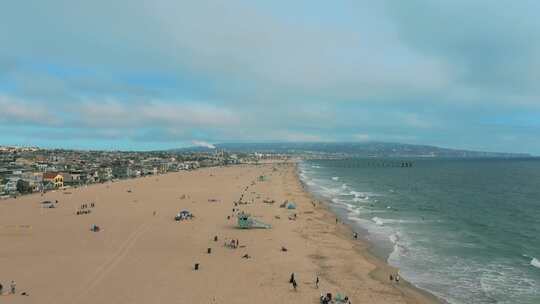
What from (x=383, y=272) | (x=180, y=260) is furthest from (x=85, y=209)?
(x=383, y=272)

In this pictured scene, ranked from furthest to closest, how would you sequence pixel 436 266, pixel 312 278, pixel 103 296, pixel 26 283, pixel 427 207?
pixel 427 207 → pixel 436 266 → pixel 312 278 → pixel 26 283 → pixel 103 296

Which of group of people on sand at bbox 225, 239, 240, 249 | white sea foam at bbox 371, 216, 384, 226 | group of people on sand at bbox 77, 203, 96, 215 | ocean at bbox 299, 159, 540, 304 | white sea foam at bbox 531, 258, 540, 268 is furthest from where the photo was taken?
group of people on sand at bbox 77, 203, 96, 215

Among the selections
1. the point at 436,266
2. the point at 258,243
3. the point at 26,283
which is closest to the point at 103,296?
the point at 26,283

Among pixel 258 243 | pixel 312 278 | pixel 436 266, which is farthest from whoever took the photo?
pixel 258 243

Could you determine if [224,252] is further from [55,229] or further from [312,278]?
[55,229]

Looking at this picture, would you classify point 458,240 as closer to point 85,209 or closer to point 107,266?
point 107,266

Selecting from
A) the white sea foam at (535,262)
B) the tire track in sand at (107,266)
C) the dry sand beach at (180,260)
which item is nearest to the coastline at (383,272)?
the dry sand beach at (180,260)

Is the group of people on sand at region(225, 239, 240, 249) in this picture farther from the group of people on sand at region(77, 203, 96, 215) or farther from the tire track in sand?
the group of people on sand at region(77, 203, 96, 215)

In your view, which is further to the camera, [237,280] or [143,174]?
[143,174]

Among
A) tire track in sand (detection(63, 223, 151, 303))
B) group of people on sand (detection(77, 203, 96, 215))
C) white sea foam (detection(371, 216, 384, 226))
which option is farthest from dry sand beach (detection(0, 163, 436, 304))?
white sea foam (detection(371, 216, 384, 226))
